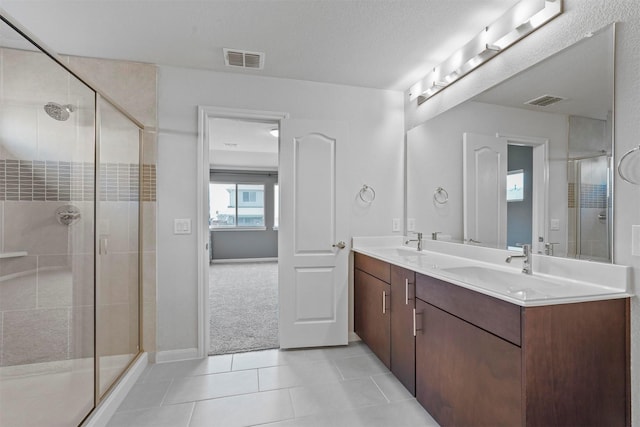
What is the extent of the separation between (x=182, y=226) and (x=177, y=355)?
1.08 metres

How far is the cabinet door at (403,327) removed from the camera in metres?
1.91

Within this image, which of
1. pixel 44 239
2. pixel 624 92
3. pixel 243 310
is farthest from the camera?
pixel 243 310

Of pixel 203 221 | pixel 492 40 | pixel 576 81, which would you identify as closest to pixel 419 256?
pixel 576 81

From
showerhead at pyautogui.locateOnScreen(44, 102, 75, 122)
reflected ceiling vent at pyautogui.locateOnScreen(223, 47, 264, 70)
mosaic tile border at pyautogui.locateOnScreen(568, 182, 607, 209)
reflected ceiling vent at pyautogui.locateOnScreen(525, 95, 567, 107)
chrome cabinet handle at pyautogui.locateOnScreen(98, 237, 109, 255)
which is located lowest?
chrome cabinet handle at pyautogui.locateOnScreen(98, 237, 109, 255)

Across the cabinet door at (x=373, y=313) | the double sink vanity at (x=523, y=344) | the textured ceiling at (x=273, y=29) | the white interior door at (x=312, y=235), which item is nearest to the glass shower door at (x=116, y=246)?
the textured ceiling at (x=273, y=29)

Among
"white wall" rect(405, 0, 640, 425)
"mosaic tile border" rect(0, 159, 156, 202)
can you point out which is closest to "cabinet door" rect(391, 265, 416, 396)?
"white wall" rect(405, 0, 640, 425)

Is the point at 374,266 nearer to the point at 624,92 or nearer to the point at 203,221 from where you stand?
the point at 203,221

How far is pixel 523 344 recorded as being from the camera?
113 cm

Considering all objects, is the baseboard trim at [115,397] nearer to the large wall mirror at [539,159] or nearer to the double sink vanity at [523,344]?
the double sink vanity at [523,344]

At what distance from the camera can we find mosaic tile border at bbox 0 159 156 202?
4.73 feet

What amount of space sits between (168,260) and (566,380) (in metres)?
2.65

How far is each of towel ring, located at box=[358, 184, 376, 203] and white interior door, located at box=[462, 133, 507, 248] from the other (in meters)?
0.90

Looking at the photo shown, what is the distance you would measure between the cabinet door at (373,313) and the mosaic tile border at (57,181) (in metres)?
2.02

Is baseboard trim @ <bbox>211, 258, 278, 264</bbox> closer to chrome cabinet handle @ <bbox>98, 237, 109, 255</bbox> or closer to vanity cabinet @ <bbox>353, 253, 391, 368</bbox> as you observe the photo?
vanity cabinet @ <bbox>353, 253, 391, 368</bbox>
